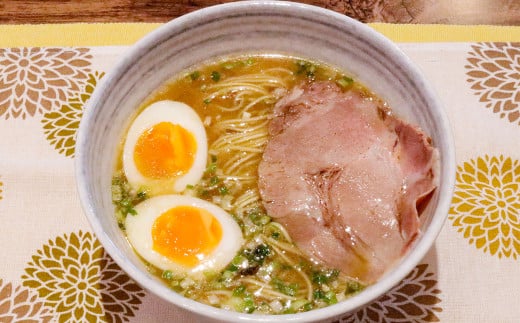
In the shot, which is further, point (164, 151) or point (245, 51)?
point (245, 51)

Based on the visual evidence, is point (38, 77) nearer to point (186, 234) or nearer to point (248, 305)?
point (186, 234)

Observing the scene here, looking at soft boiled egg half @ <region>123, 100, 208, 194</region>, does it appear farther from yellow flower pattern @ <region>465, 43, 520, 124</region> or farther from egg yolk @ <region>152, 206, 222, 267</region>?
yellow flower pattern @ <region>465, 43, 520, 124</region>

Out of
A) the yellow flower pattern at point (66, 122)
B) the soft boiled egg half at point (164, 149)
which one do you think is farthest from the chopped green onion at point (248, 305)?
the yellow flower pattern at point (66, 122)

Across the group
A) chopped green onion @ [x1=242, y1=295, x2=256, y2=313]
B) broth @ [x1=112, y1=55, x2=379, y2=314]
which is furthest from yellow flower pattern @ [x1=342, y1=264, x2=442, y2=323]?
chopped green onion @ [x1=242, y1=295, x2=256, y2=313]

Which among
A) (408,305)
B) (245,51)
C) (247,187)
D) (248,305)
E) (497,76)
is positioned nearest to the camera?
(248,305)

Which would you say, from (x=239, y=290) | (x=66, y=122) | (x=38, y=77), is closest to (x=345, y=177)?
(x=239, y=290)

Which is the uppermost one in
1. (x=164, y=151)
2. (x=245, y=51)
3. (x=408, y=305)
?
(x=245, y=51)

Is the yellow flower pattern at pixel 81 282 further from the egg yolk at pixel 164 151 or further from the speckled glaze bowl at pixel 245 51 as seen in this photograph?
the egg yolk at pixel 164 151

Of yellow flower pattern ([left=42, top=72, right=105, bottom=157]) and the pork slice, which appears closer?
the pork slice
